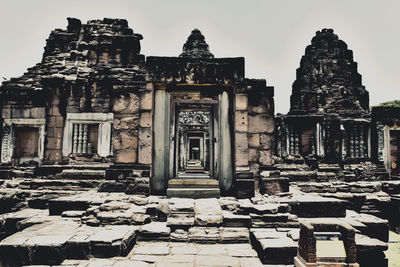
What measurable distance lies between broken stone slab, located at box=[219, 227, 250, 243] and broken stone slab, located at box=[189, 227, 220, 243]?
3.4 inches

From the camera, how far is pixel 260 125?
5.79 m

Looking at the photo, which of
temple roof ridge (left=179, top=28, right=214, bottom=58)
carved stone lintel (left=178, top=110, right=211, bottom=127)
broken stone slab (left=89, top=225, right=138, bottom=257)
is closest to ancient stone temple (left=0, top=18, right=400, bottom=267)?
broken stone slab (left=89, top=225, right=138, bottom=257)

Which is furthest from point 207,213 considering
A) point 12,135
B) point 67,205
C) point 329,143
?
point 12,135

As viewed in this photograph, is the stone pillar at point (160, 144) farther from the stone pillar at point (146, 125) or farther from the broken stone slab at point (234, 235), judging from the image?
the broken stone slab at point (234, 235)

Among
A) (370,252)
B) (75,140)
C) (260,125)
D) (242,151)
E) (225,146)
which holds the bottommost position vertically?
(370,252)

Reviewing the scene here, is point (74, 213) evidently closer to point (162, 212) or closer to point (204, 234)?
point (162, 212)

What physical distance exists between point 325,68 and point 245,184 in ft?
43.9

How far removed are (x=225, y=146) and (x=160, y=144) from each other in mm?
1452

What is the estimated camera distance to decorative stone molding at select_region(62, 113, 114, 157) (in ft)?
34.0

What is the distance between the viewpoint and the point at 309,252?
8.26 ft

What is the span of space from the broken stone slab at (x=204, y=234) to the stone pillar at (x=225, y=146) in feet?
5.66

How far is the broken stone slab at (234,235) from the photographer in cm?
371

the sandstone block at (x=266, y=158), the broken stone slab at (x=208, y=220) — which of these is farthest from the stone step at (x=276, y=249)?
the sandstone block at (x=266, y=158)

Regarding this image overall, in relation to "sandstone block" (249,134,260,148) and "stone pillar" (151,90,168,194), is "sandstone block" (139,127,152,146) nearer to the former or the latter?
"stone pillar" (151,90,168,194)
